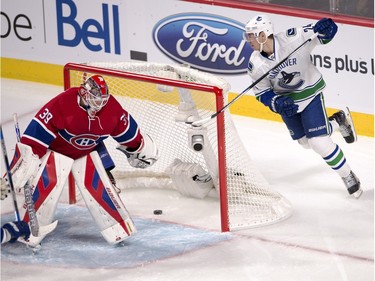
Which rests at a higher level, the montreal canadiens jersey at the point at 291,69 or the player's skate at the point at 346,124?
the montreal canadiens jersey at the point at 291,69

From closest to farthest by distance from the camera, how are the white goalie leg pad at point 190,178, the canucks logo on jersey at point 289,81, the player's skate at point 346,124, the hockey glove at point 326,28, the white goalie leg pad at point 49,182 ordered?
1. the white goalie leg pad at point 49,182
2. the hockey glove at point 326,28
3. the canucks logo on jersey at point 289,81
4. the white goalie leg pad at point 190,178
5. the player's skate at point 346,124

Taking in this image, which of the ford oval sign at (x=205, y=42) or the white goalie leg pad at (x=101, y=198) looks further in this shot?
the ford oval sign at (x=205, y=42)

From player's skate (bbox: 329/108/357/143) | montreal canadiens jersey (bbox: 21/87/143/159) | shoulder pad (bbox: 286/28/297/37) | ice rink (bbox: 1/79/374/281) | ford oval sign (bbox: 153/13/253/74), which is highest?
shoulder pad (bbox: 286/28/297/37)

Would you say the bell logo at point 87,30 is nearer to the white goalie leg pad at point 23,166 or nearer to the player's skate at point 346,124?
the player's skate at point 346,124

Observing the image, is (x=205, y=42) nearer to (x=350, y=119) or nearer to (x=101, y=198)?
(x=350, y=119)

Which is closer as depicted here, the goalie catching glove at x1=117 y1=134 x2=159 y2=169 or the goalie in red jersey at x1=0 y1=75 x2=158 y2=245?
the goalie in red jersey at x1=0 y1=75 x2=158 y2=245

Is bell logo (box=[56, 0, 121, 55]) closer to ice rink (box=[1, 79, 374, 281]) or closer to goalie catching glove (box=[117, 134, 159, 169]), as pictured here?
ice rink (box=[1, 79, 374, 281])

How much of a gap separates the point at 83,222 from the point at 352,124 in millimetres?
1594

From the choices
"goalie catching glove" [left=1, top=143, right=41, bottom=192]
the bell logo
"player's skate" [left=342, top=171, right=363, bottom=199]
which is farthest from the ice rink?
the bell logo

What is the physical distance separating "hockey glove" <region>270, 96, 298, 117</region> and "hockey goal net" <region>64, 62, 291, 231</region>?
244 mm

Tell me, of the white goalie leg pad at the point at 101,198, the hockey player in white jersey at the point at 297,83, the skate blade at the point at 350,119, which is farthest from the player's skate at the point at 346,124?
the white goalie leg pad at the point at 101,198

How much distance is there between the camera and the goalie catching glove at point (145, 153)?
6570 millimetres

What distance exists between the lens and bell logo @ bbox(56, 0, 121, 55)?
8352 millimetres

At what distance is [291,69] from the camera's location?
6.72 metres
